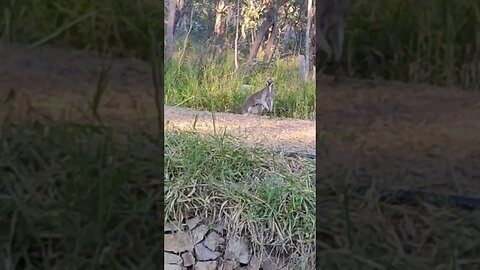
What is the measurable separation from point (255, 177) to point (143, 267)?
3.11ft

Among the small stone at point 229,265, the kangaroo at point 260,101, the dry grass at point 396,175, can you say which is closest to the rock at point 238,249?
the small stone at point 229,265

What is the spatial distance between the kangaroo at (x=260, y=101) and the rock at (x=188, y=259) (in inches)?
19.1

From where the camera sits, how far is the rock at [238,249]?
6.05 ft

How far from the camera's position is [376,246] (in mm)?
923

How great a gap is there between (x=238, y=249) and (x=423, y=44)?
1105mm

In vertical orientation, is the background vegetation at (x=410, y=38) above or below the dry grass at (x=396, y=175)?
above

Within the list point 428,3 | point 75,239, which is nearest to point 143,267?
point 75,239

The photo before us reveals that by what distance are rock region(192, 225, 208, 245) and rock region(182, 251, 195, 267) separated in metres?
0.06

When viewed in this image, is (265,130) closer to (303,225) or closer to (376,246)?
(303,225)

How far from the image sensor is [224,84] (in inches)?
69.0

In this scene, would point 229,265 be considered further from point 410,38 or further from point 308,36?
point 410,38

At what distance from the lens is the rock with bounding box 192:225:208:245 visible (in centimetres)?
184

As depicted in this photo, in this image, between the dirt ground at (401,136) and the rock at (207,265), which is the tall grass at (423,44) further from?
the rock at (207,265)

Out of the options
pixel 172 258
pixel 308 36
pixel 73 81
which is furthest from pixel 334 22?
pixel 172 258
